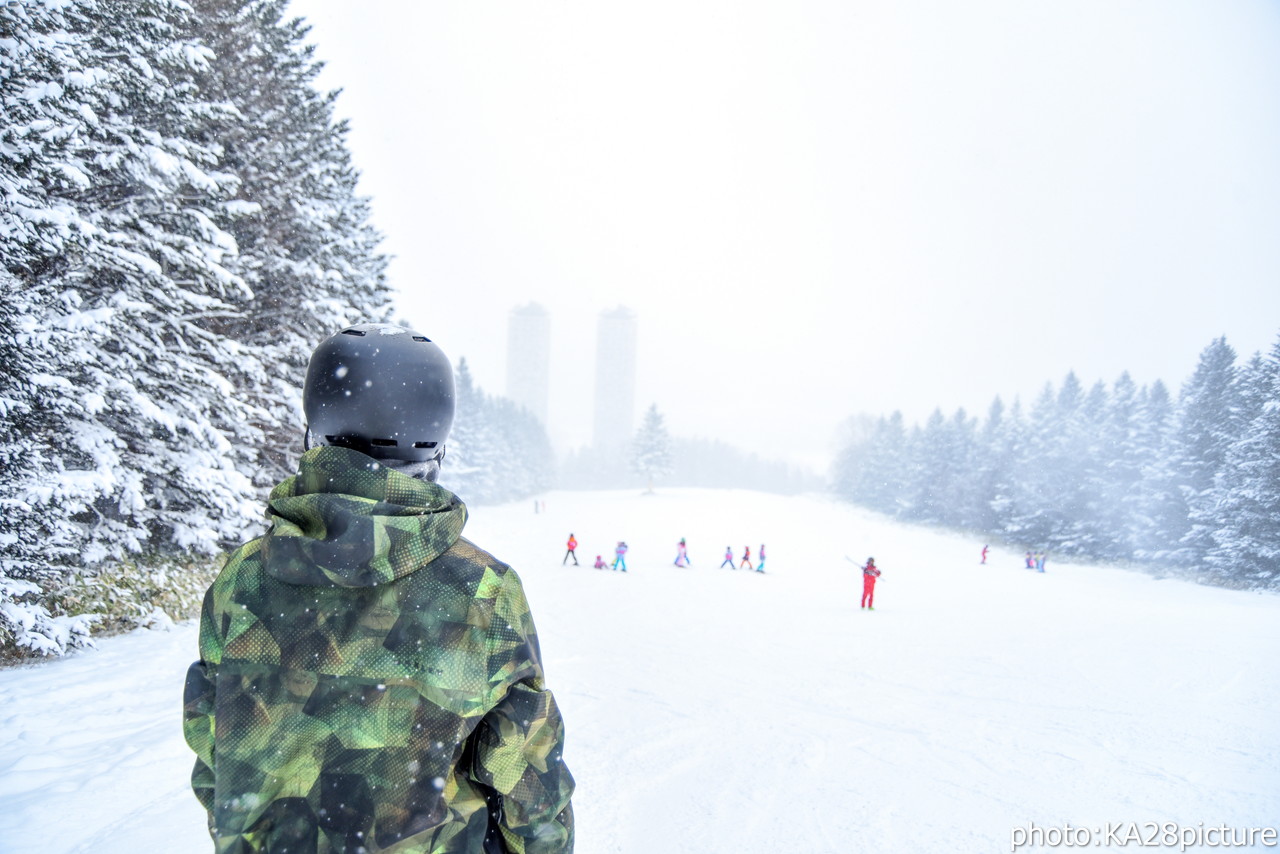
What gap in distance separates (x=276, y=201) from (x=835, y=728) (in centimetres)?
1458

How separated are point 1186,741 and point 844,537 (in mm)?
30555

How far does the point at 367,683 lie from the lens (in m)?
1.47

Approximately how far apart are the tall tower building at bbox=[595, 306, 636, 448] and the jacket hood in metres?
179

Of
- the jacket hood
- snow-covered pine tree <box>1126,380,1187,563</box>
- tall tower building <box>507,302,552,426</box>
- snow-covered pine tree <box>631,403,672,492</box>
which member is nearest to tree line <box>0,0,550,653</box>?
the jacket hood

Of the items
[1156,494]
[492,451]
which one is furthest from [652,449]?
[1156,494]

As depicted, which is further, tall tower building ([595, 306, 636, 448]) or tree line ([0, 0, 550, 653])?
tall tower building ([595, 306, 636, 448])

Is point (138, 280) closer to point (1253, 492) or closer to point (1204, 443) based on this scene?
point (1253, 492)

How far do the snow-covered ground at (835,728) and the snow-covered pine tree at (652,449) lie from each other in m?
57.7

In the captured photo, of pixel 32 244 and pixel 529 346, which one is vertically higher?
pixel 529 346

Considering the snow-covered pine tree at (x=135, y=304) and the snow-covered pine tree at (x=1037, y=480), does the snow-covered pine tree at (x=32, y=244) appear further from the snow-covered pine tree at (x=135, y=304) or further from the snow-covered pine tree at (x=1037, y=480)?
the snow-covered pine tree at (x=1037, y=480)

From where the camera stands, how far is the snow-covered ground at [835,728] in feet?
13.8

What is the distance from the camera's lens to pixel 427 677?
150 cm

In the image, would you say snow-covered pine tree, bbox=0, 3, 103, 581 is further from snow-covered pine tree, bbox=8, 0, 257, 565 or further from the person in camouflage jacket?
the person in camouflage jacket

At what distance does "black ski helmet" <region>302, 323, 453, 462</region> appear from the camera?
1.91 m
